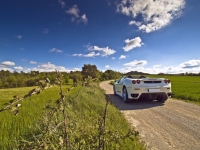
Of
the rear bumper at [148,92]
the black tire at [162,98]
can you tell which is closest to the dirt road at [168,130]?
the rear bumper at [148,92]

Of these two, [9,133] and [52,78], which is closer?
[52,78]

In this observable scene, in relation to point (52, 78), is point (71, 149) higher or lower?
lower

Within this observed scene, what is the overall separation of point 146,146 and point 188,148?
2.80 feet

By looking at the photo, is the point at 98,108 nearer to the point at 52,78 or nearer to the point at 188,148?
the point at 188,148

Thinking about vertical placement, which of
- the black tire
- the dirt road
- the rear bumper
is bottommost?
the dirt road

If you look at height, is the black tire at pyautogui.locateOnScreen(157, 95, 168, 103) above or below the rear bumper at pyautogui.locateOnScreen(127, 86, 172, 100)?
below

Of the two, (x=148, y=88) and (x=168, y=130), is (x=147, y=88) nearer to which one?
(x=148, y=88)

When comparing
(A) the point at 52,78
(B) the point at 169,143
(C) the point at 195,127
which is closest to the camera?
(A) the point at 52,78

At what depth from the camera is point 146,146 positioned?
10.2 ft

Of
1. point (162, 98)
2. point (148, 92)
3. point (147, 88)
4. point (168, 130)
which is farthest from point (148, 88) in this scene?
point (168, 130)

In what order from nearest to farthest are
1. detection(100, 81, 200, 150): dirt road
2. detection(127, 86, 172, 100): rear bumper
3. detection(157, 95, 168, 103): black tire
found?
detection(100, 81, 200, 150): dirt road
detection(127, 86, 172, 100): rear bumper
detection(157, 95, 168, 103): black tire

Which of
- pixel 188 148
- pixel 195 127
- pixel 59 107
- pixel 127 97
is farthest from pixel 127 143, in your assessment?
pixel 127 97

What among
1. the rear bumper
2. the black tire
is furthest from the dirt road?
the black tire

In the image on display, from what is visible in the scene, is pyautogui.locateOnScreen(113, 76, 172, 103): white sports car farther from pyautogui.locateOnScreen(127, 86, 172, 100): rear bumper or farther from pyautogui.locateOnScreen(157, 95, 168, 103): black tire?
pyautogui.locateOnScreen(157, 95, 168, 103): black tire
